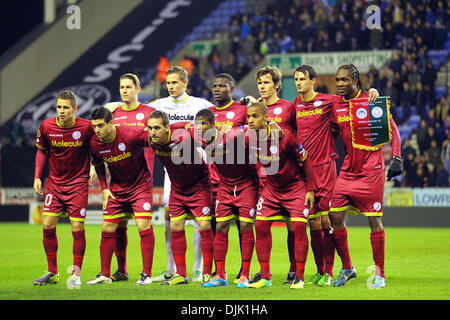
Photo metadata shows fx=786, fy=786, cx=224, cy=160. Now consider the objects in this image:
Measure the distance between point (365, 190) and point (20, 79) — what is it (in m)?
22.5

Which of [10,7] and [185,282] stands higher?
[10,7]

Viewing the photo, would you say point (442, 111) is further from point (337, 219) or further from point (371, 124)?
point (337, 219)

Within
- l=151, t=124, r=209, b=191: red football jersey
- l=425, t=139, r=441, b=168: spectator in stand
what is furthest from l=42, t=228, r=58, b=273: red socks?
l=425, t=139, r=441, b=168: spectator in stand

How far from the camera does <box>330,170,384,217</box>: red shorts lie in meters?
8.81

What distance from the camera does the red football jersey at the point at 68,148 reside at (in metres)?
9.30

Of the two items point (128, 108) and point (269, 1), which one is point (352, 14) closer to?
point (269, 1)

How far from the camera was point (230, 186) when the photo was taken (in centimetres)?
895

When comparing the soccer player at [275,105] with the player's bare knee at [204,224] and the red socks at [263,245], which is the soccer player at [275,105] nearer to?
the red socks at [263,245]

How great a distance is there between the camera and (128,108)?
31.9 ft

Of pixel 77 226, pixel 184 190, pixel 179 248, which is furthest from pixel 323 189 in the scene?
pixel 77 226

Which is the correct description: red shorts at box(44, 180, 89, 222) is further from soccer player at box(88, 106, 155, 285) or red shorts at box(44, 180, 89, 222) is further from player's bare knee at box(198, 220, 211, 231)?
player's bare knee at box(198, 220, 211, 231)

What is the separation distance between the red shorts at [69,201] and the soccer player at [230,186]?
1618 millimetres

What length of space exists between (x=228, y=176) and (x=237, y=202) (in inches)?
12.6

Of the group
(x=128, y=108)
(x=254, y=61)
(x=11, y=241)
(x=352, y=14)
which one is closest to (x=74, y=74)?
(x=254, y=61)
